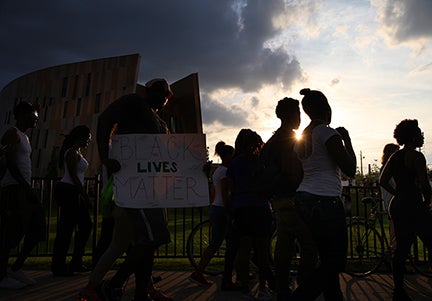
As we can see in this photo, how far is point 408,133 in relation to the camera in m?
4.05

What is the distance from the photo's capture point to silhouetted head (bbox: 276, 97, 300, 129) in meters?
Answer: 3.70

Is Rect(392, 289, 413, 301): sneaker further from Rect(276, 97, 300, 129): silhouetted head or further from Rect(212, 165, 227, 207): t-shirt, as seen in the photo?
Rect(212, 165, 227, 207): t-shirt

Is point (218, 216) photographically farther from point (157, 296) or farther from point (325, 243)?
point (325, 243)

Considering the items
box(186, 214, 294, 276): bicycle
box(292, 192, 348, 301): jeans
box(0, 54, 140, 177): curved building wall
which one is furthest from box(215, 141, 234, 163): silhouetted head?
box(0, 54, 140, 177): curved building wall

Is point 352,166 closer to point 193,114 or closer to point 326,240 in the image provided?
point 326,240

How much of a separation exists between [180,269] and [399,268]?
3508 mm

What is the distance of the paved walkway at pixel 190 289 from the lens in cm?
446

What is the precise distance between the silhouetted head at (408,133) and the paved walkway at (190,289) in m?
1.70

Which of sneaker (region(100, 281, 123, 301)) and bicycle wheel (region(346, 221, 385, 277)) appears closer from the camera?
sneaker (region(100, 281, 123, 301))

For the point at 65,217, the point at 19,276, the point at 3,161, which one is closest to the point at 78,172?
the point at 65,217

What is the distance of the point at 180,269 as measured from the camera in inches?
255

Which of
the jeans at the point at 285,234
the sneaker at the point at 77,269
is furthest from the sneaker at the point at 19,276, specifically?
the jeans at the point at 285,234

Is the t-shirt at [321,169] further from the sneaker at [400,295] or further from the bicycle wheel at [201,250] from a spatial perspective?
the bicycle wheel at [201,250]

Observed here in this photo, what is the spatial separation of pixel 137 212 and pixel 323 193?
143 cm
